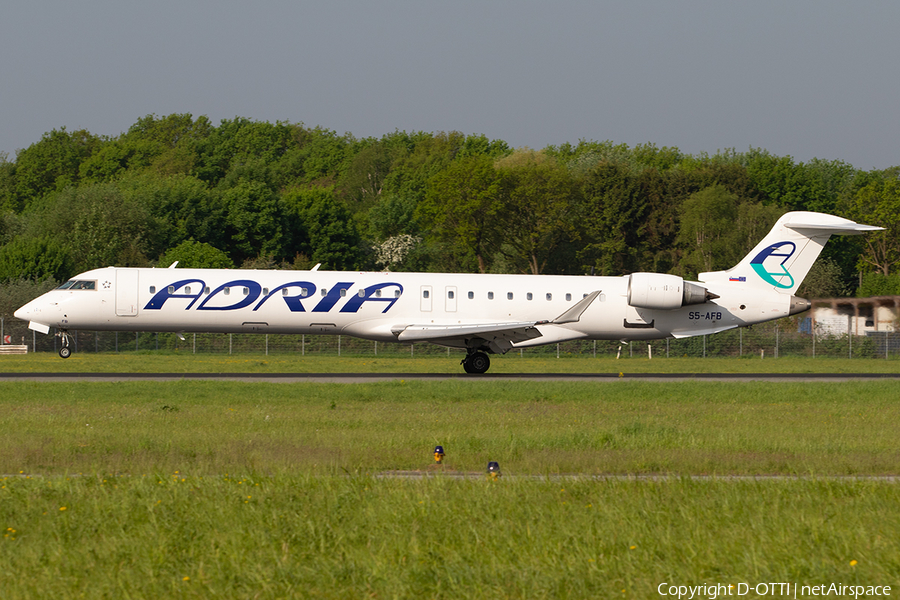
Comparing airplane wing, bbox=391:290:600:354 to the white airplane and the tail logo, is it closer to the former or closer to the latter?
the white airplane

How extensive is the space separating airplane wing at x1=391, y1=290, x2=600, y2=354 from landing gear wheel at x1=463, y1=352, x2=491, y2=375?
0.59 metres

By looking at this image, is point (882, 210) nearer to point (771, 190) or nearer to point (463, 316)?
point (771, 190)

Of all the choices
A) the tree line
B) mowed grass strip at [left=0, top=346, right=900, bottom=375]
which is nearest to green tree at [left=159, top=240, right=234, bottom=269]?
the tree line

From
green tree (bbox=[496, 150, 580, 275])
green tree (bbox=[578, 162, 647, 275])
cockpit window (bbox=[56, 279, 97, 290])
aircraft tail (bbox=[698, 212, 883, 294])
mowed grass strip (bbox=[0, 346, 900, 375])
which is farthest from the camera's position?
green tree (bbox=[496, 150, 580, 275])

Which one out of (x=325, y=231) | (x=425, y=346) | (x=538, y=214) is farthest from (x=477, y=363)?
(x=325, y=231)

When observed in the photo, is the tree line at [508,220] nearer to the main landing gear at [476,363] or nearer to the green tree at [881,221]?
the green tree at [881,221]

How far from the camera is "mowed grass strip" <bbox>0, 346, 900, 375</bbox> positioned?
36.6m

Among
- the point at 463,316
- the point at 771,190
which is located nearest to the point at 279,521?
the point at 463,316

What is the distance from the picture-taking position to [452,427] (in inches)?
709

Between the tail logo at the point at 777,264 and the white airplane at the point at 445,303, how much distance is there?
35 mm

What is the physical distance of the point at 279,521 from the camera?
30.9 ft

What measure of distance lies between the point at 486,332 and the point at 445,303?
1.77 metres

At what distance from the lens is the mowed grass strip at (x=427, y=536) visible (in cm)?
782

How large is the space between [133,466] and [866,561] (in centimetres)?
895
